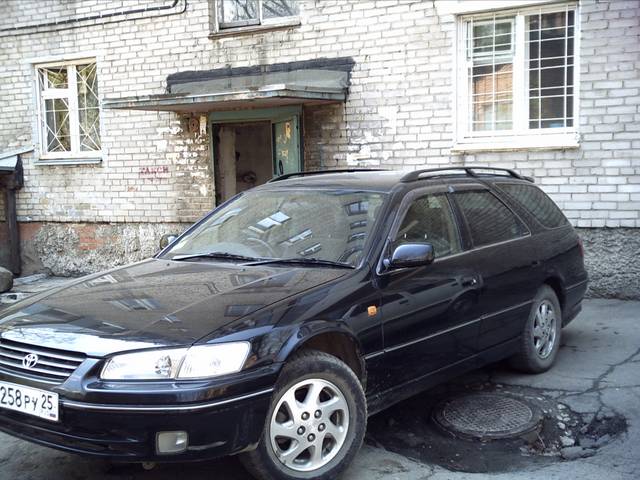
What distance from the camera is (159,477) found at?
3.73m

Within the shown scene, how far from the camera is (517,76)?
8414 mm

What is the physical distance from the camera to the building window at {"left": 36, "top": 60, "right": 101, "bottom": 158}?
11.1 metres

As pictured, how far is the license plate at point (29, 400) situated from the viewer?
10.4 feet

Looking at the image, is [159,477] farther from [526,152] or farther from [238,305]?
[526,152]

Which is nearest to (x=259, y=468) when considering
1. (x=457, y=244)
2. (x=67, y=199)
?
(x=457, y=244)

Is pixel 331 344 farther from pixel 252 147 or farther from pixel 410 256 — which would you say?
pixel 252 147

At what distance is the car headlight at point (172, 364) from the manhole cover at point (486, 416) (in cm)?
185

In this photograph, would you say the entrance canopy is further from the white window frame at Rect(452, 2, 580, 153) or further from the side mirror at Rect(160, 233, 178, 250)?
the side mirror at Rect(160, 233, 178, 250)

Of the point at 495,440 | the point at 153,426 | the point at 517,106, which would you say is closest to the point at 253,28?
the point at 517,106

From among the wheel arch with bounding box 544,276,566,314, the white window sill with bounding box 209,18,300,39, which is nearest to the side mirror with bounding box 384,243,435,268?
the wheel arch with bounding box 544,276,566,314

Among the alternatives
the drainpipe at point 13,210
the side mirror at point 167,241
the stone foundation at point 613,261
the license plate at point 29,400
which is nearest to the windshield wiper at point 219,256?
the side mirror at point 167,241

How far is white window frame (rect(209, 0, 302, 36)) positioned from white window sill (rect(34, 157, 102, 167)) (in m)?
2.74

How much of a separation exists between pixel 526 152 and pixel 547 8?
1.65 meters

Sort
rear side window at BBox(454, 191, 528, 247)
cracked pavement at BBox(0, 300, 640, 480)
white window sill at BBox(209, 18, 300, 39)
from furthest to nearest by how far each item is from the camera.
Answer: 1. white window sill at BBox(209, 18, 300, 39)
2. rear side window at BBox(454, 191, 528, 247)
3. cracked pavement at BBox(0, 300, 640, 480)
